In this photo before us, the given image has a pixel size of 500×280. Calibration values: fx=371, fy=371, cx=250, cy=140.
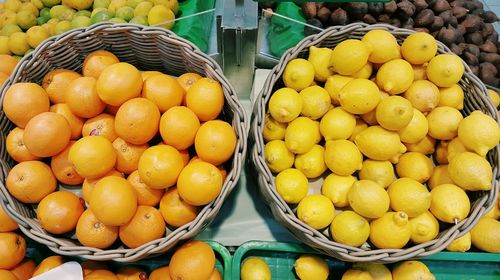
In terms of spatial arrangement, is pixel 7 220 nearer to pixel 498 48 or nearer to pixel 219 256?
pixel 219 256

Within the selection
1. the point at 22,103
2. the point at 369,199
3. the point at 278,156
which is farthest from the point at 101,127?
the point at 369,199

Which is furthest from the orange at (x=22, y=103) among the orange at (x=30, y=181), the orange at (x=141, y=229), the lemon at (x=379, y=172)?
the lemon at (x=379, y=172)

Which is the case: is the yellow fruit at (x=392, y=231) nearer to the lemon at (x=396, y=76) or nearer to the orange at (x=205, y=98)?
the lemon at (x=396, y=76)

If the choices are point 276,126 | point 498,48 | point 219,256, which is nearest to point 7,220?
point 219,256

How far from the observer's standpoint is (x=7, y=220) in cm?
90

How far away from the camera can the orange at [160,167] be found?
0.79 m

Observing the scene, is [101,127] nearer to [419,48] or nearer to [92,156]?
[92,156]

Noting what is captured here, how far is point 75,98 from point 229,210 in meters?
0.53

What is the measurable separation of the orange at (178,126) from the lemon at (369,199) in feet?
1.31

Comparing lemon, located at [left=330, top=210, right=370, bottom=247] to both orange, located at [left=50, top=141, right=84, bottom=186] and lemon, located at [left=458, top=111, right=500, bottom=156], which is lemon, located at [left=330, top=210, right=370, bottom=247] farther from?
orange, located at [left=50, top=141, right=84, bottom=186]

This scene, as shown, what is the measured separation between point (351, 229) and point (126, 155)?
0.55 m

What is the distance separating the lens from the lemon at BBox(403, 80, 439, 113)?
0.94m

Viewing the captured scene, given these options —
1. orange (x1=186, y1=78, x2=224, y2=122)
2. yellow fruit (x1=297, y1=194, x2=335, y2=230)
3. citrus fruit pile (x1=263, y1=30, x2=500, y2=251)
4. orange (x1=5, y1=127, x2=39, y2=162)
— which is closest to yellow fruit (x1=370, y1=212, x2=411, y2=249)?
citrus fruit pile (x1=263, y1=30, x2=500, y2=251)

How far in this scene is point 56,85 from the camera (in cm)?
96
